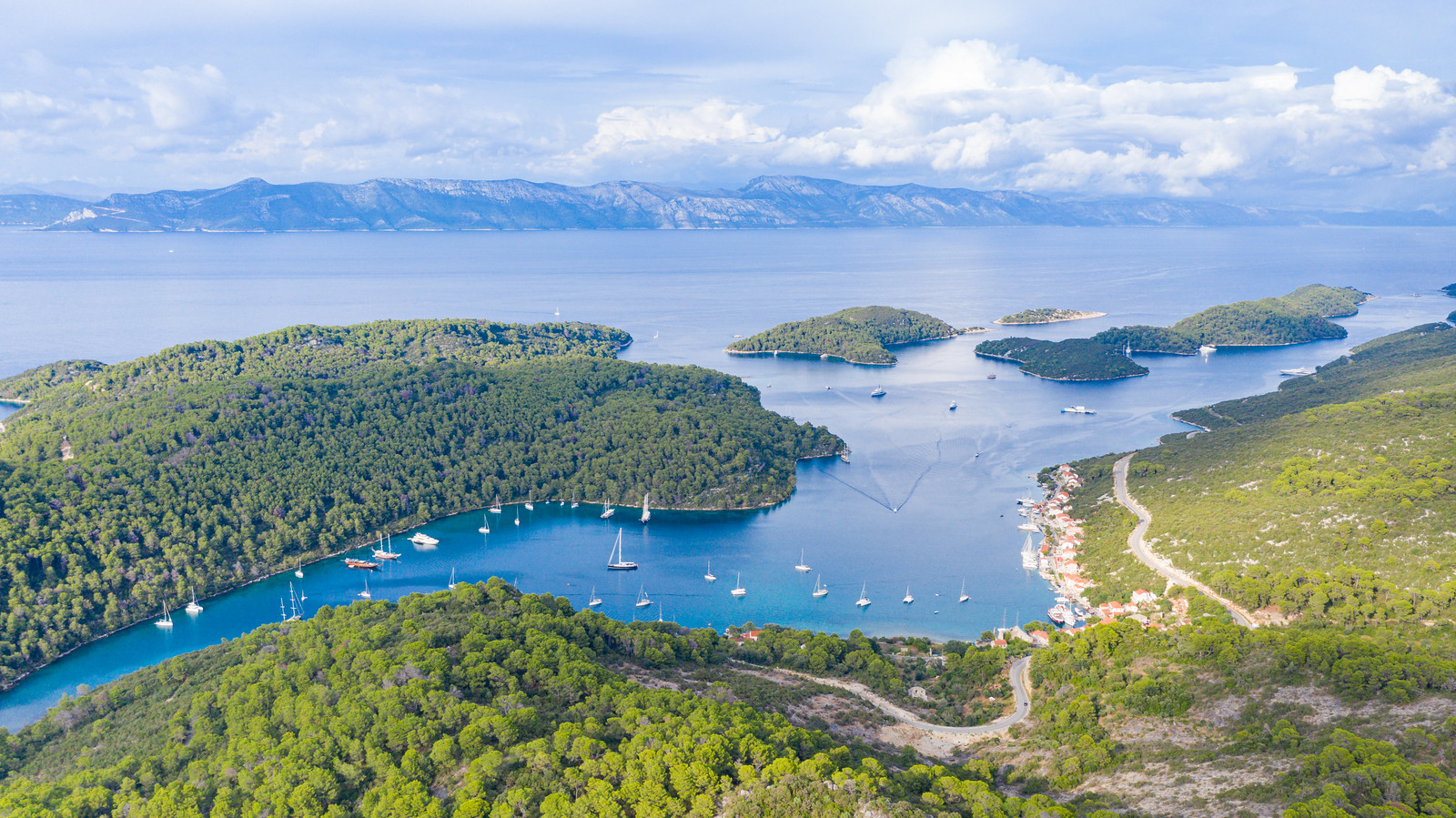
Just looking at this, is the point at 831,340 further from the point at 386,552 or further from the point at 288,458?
the point at 386,552

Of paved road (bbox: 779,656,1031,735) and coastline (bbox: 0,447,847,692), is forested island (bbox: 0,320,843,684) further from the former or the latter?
paved road (bbox: 779,656,1031,735)

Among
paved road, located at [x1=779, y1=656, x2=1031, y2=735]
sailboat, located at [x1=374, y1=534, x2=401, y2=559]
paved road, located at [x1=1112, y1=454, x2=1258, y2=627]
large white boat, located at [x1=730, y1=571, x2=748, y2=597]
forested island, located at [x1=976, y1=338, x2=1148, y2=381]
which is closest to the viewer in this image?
paved road, located at [x1=779, y1=656, x2=1031, y2=735]

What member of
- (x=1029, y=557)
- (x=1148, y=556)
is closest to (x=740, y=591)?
(x=1029, y=557)

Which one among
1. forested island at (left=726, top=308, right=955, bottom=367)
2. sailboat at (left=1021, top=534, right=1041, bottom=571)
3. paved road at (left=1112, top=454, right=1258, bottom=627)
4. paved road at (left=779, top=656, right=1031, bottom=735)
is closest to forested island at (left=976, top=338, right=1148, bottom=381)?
forested island at (left=726, top=308, right=955, bottom=367)

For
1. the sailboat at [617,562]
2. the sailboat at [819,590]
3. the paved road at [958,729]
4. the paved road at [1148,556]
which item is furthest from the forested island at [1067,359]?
the paved road at [958,729]

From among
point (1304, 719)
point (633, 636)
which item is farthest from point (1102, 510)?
point (633, 636)

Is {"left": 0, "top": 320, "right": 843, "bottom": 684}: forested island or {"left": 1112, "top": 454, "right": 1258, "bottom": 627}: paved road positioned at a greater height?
{"left": 0, "top": 320, "right": 843, "bottom": 684}: forested island

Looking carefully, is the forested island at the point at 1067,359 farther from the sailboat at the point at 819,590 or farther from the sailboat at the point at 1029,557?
the sailboat at the point at 819,590
